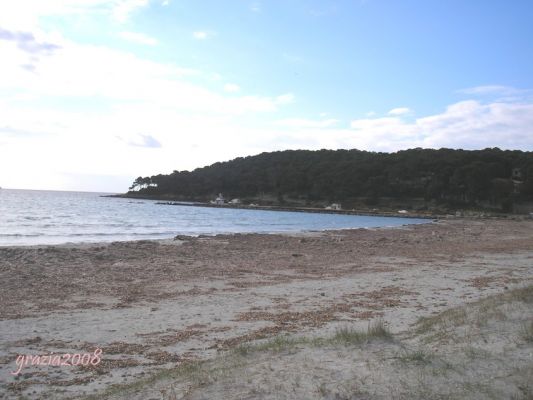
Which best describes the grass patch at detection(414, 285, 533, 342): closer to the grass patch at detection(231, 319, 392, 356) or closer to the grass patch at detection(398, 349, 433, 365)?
the grass patch at detection(231, 319, 392, 356)

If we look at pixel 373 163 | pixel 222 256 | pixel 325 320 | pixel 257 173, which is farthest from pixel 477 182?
pixel 325 320

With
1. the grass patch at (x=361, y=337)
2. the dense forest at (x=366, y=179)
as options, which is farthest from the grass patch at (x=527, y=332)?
the dense forest at (x=366, y=179)

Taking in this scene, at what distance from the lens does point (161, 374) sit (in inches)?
209

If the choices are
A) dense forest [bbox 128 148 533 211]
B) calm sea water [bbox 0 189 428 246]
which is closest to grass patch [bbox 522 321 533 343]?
calm sea water [bbox 0 189 428 246]

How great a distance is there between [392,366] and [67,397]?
3.44 m

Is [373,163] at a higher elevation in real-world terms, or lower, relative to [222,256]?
higher

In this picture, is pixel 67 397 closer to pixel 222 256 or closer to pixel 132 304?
pixel 132 304

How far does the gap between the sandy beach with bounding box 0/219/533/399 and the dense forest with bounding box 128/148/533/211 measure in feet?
316

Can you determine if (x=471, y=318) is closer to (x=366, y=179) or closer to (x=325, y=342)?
(x=325, y=342)

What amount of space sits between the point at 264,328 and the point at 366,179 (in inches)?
4891

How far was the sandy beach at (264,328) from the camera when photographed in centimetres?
458

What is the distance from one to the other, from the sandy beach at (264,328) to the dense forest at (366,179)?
96.4 metres

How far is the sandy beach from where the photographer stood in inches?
180

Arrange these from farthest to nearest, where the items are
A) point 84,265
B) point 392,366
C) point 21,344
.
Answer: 1. point 84,265
2. point 21,344
3. point 392,366
